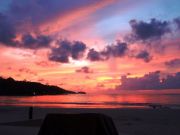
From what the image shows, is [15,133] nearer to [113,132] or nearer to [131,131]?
[131,131]

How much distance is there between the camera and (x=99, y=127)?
833 cm

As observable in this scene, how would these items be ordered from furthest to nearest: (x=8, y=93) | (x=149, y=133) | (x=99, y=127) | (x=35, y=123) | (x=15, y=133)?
(x=8, y=93) < (x=35, y=123) < (x=149, y=133) < (x=15, y=133) < (x=99, y=127)

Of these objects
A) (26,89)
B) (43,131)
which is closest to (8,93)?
(26,89)

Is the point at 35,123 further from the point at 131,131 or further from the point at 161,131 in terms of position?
the point at 161,131

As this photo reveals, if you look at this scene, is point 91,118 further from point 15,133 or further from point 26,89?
point 26,89

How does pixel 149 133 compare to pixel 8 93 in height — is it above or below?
below

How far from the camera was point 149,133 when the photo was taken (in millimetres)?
21109

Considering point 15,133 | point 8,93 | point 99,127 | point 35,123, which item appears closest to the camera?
point 99,127

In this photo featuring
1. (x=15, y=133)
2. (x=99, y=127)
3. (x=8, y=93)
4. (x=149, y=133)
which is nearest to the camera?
(x=99, y=127)

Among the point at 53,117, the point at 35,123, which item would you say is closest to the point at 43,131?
the point at 53,117

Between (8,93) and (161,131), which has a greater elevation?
(8,93)

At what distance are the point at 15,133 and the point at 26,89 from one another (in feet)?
586

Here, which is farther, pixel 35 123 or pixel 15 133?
pixel 35 123

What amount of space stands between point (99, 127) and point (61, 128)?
0.87m
